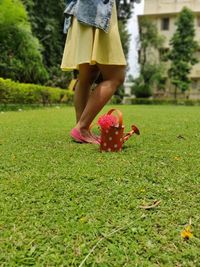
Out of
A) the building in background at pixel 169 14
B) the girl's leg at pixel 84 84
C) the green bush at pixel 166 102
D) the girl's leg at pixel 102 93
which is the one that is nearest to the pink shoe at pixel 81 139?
the girl's leg at pixel 102 93

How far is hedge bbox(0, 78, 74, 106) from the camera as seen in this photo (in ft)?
21.9

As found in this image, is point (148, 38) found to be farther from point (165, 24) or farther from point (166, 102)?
point (166, 102)

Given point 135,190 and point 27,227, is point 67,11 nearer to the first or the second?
point 135,190

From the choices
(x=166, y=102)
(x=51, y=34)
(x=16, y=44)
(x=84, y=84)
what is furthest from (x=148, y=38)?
(x=84, y=84)

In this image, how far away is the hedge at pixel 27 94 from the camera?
668 centimetres

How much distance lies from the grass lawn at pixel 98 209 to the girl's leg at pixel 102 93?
0.34 metres

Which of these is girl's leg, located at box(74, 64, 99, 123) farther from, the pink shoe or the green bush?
the green bush

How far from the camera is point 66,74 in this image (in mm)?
14820

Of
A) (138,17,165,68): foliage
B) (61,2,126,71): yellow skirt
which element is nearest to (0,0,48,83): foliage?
(61,2,126,71): yellow skirt

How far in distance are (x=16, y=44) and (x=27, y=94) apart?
188 cm

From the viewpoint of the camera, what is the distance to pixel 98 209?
0.88m

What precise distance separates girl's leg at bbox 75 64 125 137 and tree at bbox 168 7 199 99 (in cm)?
1662

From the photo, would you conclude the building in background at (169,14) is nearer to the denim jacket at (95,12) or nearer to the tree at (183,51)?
the tree at (183,51)

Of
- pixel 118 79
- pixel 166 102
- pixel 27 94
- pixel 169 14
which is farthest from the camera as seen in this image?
pixel 169 14
